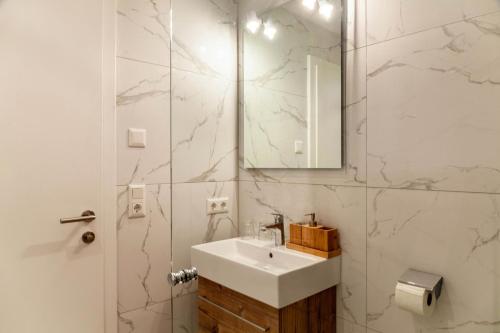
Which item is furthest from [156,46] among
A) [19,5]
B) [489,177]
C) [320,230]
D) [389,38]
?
[489,177]

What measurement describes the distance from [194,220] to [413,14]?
1.42m

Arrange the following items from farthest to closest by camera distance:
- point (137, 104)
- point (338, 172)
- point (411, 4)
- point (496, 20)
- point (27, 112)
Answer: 1. point (137, 104)
2. point (338, 172)
3. point (27, 112)
4. point (411, 4)
5. point (496, 20)

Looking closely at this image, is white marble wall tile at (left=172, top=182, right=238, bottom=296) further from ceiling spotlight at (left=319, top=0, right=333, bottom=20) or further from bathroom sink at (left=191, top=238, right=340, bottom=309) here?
ceiling spotlight at (left=319, top=0, right=333, bottom=20)

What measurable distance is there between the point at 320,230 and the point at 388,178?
1.20ft

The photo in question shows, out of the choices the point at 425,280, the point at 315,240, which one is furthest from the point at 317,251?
the point at 425,280

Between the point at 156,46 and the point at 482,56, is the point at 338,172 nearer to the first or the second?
the point at 482,56

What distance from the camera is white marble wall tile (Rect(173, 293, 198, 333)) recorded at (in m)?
1.75

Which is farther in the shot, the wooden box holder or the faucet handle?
the faucet handle

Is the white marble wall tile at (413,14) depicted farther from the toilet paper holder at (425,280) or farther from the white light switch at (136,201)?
the white light switch at (136,201)

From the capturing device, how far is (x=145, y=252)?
1641mm

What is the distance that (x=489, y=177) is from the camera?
1066 mm

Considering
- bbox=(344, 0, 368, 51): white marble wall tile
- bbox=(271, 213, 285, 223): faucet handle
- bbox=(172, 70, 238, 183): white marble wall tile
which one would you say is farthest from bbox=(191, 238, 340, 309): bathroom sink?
bbox=(344, 0, 368, 51): white marble wall tile

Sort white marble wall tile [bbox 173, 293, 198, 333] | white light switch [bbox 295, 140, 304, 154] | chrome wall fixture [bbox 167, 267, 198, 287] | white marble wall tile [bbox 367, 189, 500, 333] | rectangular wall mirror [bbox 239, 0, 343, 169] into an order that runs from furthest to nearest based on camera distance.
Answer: white marble wall tile [bbox 173, 293, 198, 333] → white light switch [bbox 295, 140, 304, 154] → rectangular wall mirror [bbox 239, 0, 343, 169] → chrome wall fixture [bbox 167, 267, 198, 287] → white marble wall tile [bbox 367, 189, 500, 333]

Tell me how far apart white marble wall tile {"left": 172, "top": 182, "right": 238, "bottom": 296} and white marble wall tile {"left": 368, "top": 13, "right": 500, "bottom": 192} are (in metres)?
0.90
